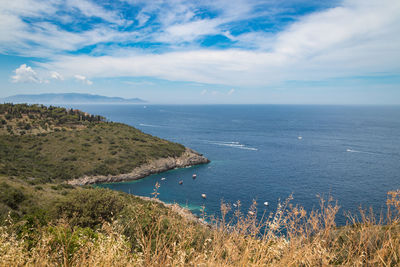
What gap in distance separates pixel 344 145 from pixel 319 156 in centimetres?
2278

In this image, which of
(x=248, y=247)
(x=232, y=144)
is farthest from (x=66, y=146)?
(x=248, y=247)

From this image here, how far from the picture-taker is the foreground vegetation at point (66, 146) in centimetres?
5112

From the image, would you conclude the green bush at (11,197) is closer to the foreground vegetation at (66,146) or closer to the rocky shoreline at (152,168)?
the foreground vegetation at (66,146)

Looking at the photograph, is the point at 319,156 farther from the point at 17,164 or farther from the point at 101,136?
the point at 17,164

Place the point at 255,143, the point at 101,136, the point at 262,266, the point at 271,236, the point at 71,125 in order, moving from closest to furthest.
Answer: the point at 262,266 < the point at 271,236 < the point at 101,136 < the point at 71,125 < the point at 255,143

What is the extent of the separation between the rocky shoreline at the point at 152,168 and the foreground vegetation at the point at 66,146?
1.39m

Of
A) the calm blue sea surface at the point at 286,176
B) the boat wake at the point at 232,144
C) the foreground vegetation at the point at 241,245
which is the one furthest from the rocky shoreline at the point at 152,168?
the foreground vegetation at the point at 241,245

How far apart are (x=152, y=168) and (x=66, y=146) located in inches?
991

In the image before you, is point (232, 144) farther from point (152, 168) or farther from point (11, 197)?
point (11, 197)

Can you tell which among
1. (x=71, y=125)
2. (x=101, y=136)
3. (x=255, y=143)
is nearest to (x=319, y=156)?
(x=255, y=143)

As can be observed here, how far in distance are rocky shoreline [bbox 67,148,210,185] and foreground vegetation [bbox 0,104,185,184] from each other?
1.39 metres

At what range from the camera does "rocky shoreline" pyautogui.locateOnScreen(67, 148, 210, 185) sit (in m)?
51.8

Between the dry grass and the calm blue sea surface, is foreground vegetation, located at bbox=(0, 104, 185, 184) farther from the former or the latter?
the dry grass

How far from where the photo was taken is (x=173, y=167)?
66.5 m
